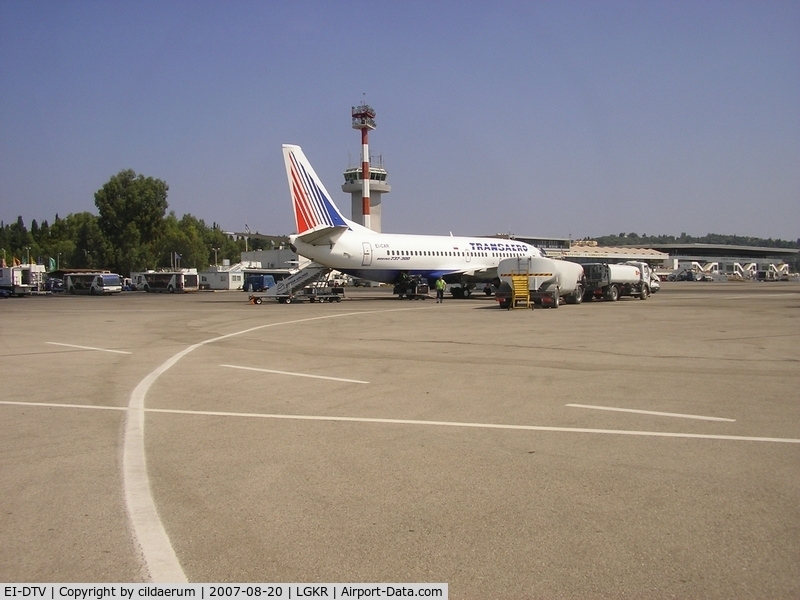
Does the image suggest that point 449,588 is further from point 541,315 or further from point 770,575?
point 541,315

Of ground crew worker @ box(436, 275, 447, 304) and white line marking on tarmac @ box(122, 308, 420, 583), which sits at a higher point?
ground crew worker @ box(436, 275, 447, 304)

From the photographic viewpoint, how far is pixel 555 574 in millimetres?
4328

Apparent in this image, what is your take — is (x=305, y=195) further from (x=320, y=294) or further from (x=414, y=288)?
(x=414, y=288)

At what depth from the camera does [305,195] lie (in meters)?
38.7

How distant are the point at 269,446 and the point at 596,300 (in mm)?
35222

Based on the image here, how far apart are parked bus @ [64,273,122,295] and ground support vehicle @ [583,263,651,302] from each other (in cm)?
4704

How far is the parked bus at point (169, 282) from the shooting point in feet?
246

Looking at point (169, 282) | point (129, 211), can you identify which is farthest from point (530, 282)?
point (129, 211)

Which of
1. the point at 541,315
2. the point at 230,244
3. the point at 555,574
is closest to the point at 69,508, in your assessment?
the point at 555,574

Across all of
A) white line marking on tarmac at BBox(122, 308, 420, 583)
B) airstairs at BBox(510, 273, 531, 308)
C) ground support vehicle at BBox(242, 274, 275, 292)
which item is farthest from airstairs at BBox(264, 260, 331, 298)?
ground support vehicle at BBox(242, 274, 275, 292)

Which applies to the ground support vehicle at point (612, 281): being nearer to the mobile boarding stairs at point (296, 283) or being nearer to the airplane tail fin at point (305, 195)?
the airplane tail fin at point (305, 195)

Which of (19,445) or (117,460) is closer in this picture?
(117,460)

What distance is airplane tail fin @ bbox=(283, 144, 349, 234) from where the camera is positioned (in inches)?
1506

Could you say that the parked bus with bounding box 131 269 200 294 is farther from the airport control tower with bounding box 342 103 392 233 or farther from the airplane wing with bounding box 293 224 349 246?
the airplane wing with bounding box 293 224 349 246
